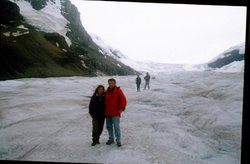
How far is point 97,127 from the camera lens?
21.7 feet

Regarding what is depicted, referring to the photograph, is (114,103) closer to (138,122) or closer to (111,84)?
(111,84)

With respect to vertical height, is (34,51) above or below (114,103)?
above

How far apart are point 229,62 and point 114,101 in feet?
10.2

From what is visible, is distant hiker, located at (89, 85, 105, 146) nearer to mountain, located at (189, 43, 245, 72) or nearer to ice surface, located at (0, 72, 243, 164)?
ice surface, located at (0, 72, 243, 164)

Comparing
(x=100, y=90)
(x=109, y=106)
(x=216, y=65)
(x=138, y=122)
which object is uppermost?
(x=216, y=65)

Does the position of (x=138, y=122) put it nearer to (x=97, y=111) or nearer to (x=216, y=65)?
(x=97, y=111)

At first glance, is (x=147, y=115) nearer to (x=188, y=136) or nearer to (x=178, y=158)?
(x=188, y=136)

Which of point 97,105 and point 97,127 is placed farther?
point 97,127

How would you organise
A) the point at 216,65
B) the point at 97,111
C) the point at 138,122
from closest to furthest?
1. the point at 97,111
2. the point at 138,122
3. the point at 216,65

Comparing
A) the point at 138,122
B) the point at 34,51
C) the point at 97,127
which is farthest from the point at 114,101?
the point at 34,51

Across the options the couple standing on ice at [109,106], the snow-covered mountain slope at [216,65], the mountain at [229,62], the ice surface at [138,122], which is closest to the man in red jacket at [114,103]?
the couple standing on ice at [109,106]

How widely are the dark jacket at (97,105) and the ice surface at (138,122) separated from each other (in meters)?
0.68

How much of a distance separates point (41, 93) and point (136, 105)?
251 cm

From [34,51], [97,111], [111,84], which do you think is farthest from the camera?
[34,51]
